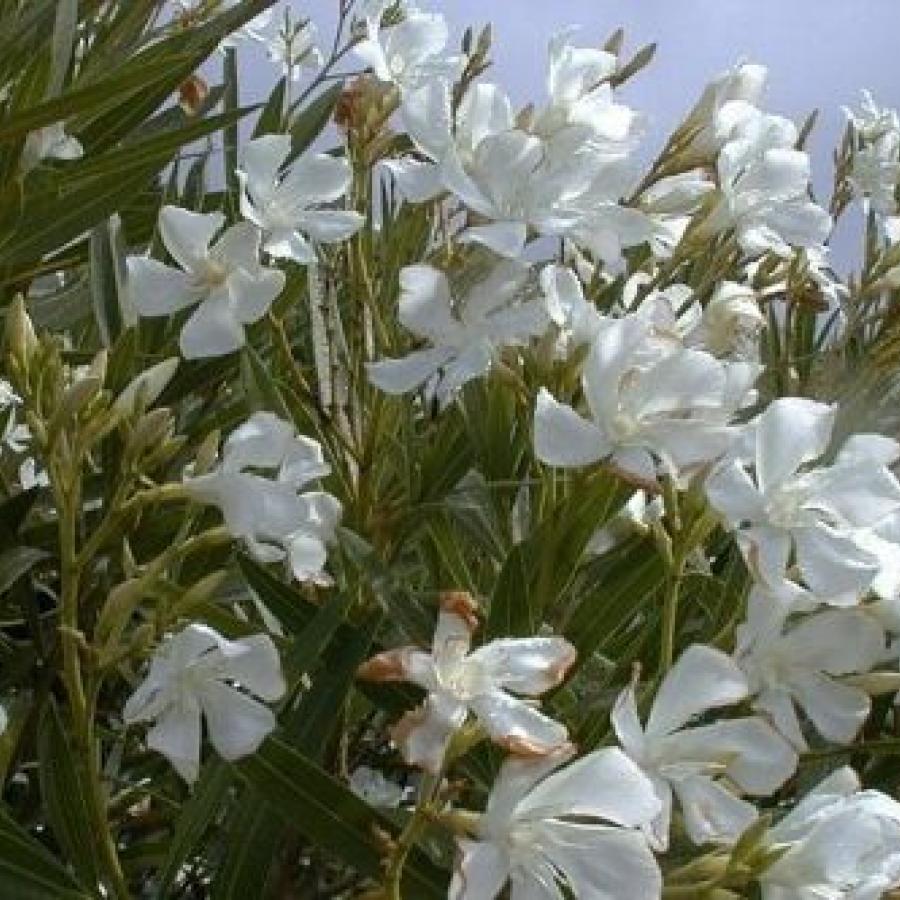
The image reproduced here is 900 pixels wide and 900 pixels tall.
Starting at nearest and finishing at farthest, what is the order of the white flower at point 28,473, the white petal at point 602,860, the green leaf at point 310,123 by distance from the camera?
the white petal at point 602,860 → the white flower at point 28,473 → the green leaf at point 310,123

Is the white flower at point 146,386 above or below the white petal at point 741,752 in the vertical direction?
above

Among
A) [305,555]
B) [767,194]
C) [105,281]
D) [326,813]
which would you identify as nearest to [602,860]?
[326,813]

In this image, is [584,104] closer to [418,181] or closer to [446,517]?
[418,181]

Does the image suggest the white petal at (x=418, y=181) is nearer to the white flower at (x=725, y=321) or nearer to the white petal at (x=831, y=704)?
the white flower at (x=725, y=321)

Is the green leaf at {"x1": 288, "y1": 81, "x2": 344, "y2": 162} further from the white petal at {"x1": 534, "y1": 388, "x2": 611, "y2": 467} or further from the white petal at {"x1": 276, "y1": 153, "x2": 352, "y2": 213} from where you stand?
the white petal at {"x1": 534, "y1": 388, "x2": 611, "y2": 467}

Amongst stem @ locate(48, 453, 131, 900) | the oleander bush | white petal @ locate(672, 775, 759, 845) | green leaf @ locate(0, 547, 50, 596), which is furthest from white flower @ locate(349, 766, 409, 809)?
white petal @ locate(672, 775, 759, 845)

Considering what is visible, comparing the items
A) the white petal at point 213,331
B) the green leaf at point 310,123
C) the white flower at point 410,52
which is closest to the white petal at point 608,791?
the white petal at point 213,331
